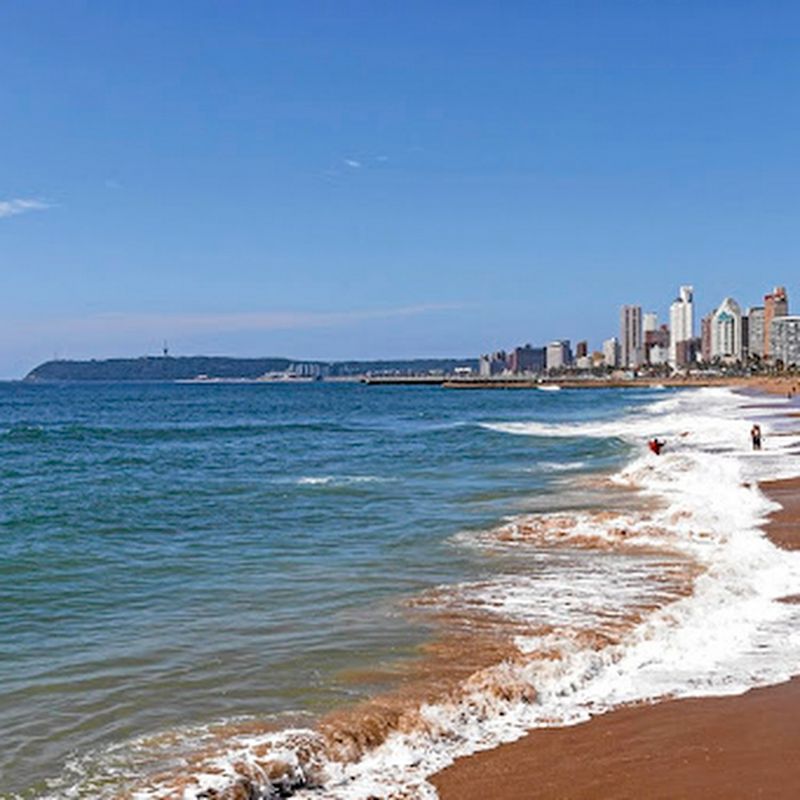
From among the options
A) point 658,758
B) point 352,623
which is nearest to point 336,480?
point 352,623

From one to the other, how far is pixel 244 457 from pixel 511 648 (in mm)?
30970

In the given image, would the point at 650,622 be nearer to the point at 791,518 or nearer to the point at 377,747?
the point at 377,747

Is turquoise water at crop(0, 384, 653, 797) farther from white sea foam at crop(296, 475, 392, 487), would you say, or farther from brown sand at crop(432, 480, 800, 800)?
brown sand at crop(432, 480, 800, 800)

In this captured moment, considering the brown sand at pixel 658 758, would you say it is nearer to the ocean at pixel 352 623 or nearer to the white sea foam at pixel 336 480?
the ocean at pixel 352 623

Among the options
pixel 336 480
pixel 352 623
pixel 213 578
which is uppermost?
pixel 352 623

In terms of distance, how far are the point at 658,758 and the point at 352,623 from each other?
4.98 meters

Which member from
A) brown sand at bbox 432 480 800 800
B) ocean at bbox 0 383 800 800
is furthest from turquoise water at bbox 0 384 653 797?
brown sand at bbox 432 480 800 800

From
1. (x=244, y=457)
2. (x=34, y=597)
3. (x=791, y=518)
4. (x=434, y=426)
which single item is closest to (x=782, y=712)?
(x=34, y=597)

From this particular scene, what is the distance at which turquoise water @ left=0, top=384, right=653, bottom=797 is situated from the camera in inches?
339

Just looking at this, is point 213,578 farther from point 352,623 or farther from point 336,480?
point 336,480

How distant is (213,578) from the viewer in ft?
47.3

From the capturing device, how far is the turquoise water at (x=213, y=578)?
28.2 ft

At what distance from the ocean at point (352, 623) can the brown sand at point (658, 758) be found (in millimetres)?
289

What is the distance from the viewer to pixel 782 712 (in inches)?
303
